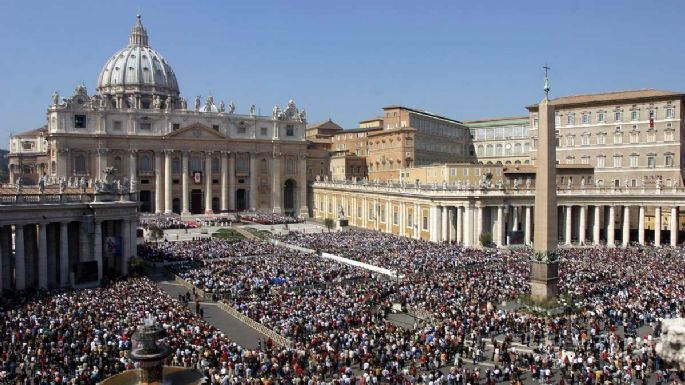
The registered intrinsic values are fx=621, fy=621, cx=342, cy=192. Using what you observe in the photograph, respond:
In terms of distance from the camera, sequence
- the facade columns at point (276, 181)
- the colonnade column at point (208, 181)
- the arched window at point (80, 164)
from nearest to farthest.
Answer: the arched window at point (80, 164)
the colonnade column at point (208, 181)
the facade columns at point (276, 181)

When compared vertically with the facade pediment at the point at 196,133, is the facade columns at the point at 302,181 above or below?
below

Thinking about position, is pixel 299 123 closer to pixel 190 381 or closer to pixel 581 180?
pixel 581 180

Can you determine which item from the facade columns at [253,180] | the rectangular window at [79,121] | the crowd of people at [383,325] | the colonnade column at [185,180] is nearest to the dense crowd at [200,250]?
the crowd of people at [383,325]

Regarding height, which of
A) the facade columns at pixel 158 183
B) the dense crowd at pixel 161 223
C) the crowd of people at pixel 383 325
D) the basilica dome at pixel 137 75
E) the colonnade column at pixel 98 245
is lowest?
the crowd of people at pixel 383 325

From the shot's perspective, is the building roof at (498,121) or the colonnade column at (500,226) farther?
the building roof at (498,121)

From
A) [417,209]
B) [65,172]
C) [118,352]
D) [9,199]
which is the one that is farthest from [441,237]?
[65,172]

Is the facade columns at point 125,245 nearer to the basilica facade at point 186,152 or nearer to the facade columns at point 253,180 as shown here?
the basilica facade at point 186,152

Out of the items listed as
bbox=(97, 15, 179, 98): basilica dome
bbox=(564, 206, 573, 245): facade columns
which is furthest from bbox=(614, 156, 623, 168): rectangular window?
bbox=(97, 15, 179, 98): basilica dome

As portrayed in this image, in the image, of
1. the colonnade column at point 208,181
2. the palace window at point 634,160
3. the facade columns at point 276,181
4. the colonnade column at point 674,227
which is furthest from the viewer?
the facade columns at point 276,181
